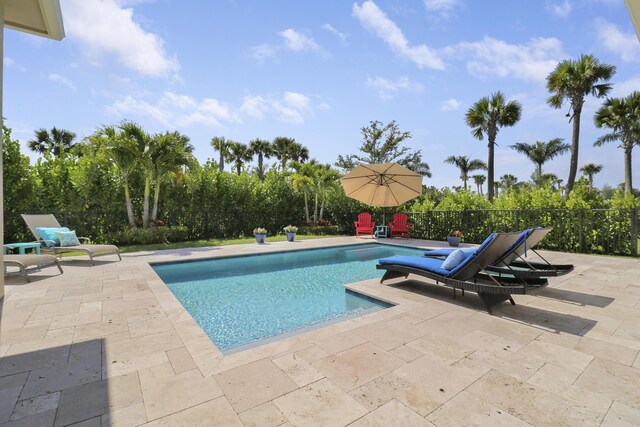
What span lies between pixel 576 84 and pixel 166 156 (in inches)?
730

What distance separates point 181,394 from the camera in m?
2.21

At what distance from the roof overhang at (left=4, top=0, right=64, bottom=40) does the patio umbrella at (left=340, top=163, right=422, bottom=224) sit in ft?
29.0

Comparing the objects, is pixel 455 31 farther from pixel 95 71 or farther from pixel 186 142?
pixel 186 142

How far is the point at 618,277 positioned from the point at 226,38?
35.1ft

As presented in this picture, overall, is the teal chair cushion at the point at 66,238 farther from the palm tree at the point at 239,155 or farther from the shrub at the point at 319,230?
the palm tree at the point at 239,155

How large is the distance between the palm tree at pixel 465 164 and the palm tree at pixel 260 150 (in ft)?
76.7

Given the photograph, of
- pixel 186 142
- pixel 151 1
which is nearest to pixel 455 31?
pixel 151 1

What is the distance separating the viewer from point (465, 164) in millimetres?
40375

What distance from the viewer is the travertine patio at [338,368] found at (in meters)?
2.00

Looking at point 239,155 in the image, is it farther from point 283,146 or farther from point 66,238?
point 66,238

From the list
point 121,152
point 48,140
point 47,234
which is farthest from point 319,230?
point 48,140

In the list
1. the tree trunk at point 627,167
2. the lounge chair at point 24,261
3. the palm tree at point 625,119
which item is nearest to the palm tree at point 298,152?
the palm tree at point 625,119

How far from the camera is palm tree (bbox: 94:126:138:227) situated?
11031 millimetres

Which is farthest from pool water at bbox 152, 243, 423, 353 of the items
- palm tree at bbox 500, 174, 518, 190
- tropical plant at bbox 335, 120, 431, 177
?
palm tree at bbox 500, 174, 518, 190
